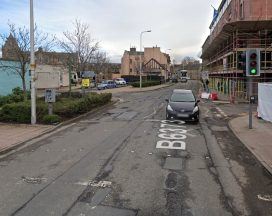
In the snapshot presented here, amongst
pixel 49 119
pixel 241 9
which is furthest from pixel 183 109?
pixel 241 9

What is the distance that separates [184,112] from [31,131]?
22.7ft

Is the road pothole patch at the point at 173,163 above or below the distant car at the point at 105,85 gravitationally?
below

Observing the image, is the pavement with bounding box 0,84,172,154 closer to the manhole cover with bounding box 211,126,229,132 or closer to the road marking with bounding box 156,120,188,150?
the road marking with bounding box 156,120,188,150

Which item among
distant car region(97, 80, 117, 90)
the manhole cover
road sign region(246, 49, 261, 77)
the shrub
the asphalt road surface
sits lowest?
the asphalt road surface

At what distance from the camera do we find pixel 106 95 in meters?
27.7

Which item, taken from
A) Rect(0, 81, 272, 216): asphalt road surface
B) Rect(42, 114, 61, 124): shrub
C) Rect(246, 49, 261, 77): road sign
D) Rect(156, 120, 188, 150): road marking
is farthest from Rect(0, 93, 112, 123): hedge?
Rect(246, 49, 261, 77): road sign

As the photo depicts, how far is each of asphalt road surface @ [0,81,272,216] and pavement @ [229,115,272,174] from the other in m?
0.28

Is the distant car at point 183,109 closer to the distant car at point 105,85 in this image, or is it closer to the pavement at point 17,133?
the pavement at point 17,133

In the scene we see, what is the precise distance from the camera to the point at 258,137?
13234 mm

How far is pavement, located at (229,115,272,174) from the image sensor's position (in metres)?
10.1

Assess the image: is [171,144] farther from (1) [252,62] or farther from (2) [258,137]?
(1) [252,62]

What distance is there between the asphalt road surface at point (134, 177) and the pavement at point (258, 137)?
0.28 m

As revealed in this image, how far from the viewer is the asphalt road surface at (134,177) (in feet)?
20.1

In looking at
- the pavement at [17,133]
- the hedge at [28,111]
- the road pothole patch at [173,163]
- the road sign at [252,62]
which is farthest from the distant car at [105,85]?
the road pothole patch at [173,163]
